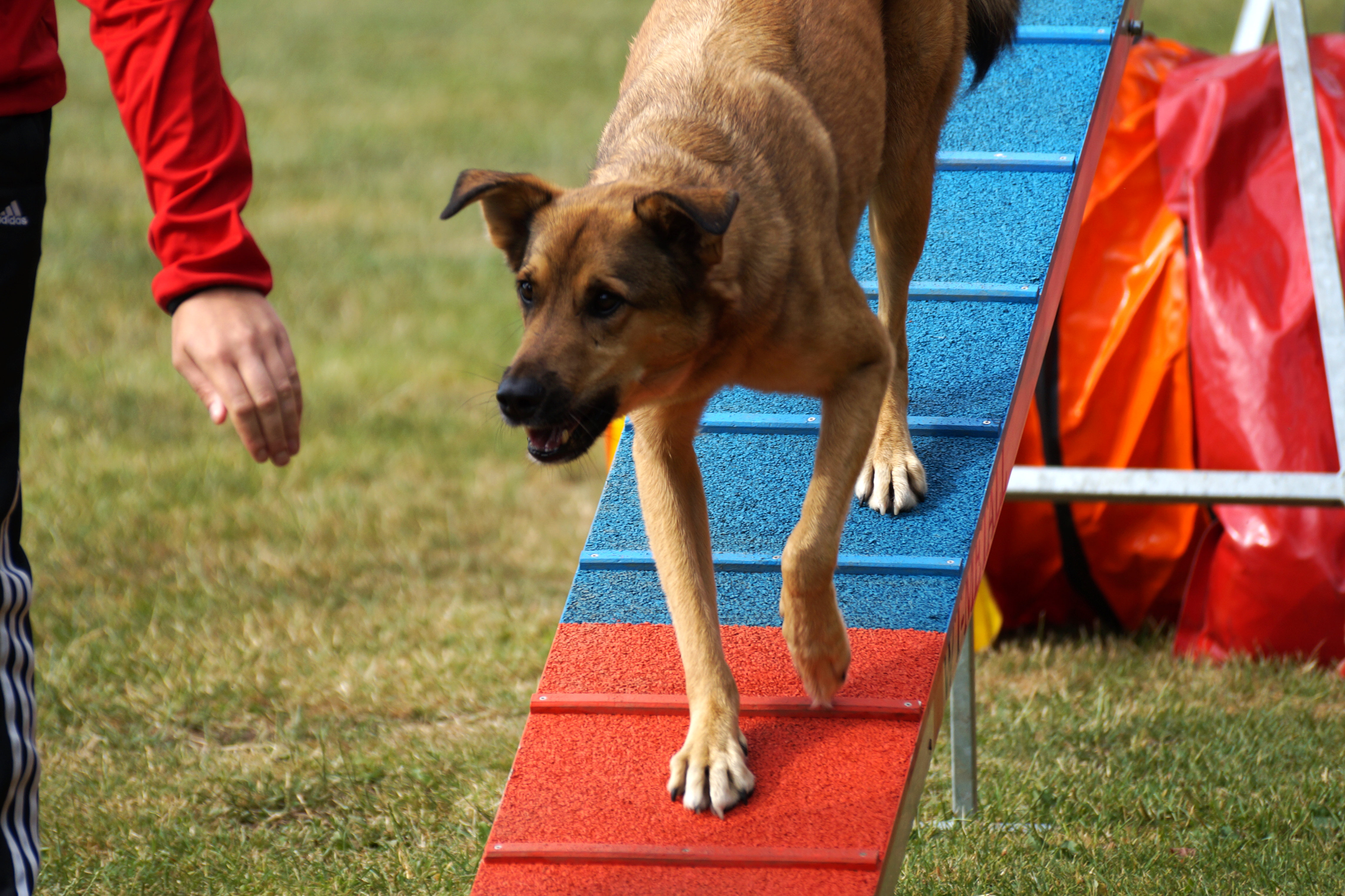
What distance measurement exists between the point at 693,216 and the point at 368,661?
10.9 feet

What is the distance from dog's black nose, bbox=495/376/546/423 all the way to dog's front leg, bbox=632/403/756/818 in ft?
1.90

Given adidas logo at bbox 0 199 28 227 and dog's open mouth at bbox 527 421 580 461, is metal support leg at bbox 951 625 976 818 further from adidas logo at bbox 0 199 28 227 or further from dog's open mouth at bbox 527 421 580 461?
adidas logo at bbox 0 199 28 227

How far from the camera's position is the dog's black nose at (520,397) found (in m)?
2.97

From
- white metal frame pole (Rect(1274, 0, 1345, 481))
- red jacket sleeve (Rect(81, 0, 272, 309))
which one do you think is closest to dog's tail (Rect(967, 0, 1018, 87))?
white metal frame pole (Rect(1274, 0, 1345, 481))

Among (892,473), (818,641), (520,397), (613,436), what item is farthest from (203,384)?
(613,436)

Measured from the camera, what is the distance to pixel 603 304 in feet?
10.3

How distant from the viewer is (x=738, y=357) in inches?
133

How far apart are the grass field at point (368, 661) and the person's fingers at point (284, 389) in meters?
1.92

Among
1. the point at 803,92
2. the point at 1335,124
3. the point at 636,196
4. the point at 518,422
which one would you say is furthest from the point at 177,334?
the point at 1335,124

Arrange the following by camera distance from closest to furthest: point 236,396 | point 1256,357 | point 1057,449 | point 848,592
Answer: point 236,396 < point 848,592 < point 1256,357 < point 1057,449

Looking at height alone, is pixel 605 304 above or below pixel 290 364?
below

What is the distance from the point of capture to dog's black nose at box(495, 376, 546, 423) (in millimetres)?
2971

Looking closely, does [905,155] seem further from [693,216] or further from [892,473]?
[693,216]

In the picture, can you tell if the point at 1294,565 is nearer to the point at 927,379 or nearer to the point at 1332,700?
the point at 1332,700
